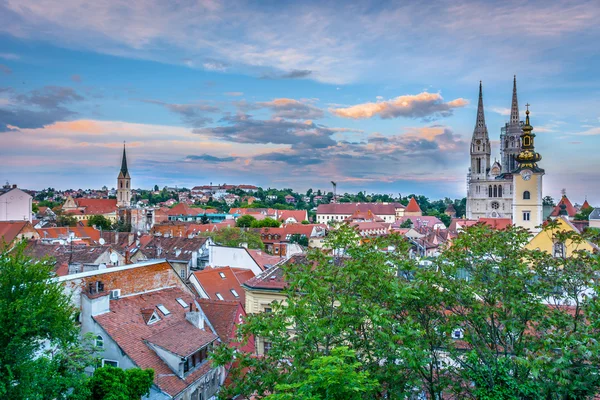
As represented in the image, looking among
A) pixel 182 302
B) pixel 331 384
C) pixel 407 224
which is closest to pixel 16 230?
pixel 182 302

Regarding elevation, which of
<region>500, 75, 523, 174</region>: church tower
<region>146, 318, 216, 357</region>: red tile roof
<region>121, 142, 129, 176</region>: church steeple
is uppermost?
<region>500, 75, 523, 174</region>: church tower

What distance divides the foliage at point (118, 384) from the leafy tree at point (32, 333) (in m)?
0.62

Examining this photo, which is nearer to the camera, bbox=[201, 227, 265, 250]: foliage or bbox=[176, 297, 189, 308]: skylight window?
bbox=[176, 297, 189, 308]: skylight window

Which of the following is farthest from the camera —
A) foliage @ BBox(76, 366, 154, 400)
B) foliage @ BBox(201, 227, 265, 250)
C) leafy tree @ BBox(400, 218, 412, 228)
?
leafy tree @ BBox(400, 218, 412, 228)

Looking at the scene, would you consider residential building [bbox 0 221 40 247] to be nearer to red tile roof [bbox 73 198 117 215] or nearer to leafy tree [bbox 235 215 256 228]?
leafy tree [bbox 235 215 256 228]

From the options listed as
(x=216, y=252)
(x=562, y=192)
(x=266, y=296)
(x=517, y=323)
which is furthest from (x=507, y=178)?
(x=517, y=323)

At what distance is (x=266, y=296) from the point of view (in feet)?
72.0

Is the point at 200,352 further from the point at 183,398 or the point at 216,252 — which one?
the point at 216,252

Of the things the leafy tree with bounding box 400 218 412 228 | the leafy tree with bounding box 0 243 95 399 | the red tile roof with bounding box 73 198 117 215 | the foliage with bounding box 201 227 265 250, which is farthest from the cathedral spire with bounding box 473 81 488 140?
the leafy tree with bounding box 0 243 95 399

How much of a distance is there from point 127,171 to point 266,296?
125 m

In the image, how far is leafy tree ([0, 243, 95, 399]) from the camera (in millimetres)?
12555

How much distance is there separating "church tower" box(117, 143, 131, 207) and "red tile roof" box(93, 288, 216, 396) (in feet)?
396

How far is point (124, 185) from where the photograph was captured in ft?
440

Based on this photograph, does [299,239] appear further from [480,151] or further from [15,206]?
[480,151]
